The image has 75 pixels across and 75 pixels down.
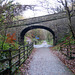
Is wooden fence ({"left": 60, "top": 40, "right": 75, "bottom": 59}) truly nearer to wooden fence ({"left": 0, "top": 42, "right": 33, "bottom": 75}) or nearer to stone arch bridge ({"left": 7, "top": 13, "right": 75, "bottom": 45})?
wooden fence ({"left": 0, "top": 42, "right": 33, "bottom": 75})

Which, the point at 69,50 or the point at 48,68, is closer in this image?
the point at 48,68

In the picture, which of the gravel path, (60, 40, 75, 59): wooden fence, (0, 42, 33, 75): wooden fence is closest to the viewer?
(0, 42, 33, 75): wooden fence

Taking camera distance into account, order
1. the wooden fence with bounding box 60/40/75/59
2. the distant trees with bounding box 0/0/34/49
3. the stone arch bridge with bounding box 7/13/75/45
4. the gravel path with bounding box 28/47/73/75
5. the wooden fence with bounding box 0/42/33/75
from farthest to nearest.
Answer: the stone arch bridge with bounding box 7/13/75/45 < the wooden fence with bounding box 60/40/75/59 < the distant trees with bounding box 0/0/34/49 < the gravel path with bounding box 28/47/73/75 < the wooden fence with bounding box 0/42/33/75

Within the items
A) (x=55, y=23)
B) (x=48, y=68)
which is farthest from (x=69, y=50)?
(x=55, y=23)

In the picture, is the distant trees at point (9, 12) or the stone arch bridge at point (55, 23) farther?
the stone arch bridge at point (55, 23)

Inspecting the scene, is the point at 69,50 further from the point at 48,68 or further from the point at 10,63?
the point at 10,63

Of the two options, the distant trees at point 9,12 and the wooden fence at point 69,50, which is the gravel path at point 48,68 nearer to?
the wooden fence at point 69,50

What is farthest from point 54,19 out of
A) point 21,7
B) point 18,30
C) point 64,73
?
point 64,73

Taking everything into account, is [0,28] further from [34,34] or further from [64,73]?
[34,34]

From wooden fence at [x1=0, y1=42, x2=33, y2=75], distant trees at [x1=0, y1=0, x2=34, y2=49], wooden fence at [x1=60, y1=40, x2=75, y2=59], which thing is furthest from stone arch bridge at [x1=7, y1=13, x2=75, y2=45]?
wooden fence at [x1=0, y1=42, x2=33, y2=75]

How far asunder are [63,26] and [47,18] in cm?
336

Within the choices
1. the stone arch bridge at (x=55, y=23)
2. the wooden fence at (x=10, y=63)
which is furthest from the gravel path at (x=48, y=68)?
the stone arch bridge at (x=55, y=23)

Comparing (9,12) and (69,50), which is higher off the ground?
(9,12)

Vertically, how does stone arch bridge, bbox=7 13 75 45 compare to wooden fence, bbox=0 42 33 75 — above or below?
above
